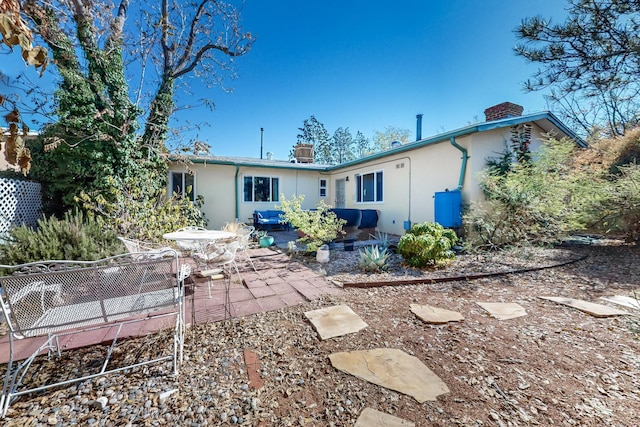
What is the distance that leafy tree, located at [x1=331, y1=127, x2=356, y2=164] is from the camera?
104 feet

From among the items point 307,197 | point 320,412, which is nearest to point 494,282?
point 320,412

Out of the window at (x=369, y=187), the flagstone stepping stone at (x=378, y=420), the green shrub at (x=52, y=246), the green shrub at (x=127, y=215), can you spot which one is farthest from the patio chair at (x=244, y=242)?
the window at (x=369, y=187)

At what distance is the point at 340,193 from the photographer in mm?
12109

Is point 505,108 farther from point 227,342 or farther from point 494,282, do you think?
point 227,342

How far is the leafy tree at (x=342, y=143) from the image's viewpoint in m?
31.8

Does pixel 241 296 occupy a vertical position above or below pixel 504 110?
below

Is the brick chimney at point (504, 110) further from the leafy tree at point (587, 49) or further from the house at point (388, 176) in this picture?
the leafy tree at point (587, 49)

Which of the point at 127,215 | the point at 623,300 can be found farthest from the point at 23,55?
the point at 623,300

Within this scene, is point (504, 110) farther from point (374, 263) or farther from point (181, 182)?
point (181, 182)

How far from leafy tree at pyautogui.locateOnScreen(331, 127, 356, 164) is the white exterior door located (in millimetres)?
20379

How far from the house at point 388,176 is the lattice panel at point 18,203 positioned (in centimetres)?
413

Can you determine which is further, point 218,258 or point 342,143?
A: point 342,143

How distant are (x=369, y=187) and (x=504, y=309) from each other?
24.6ft

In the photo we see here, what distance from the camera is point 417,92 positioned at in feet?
38.8
